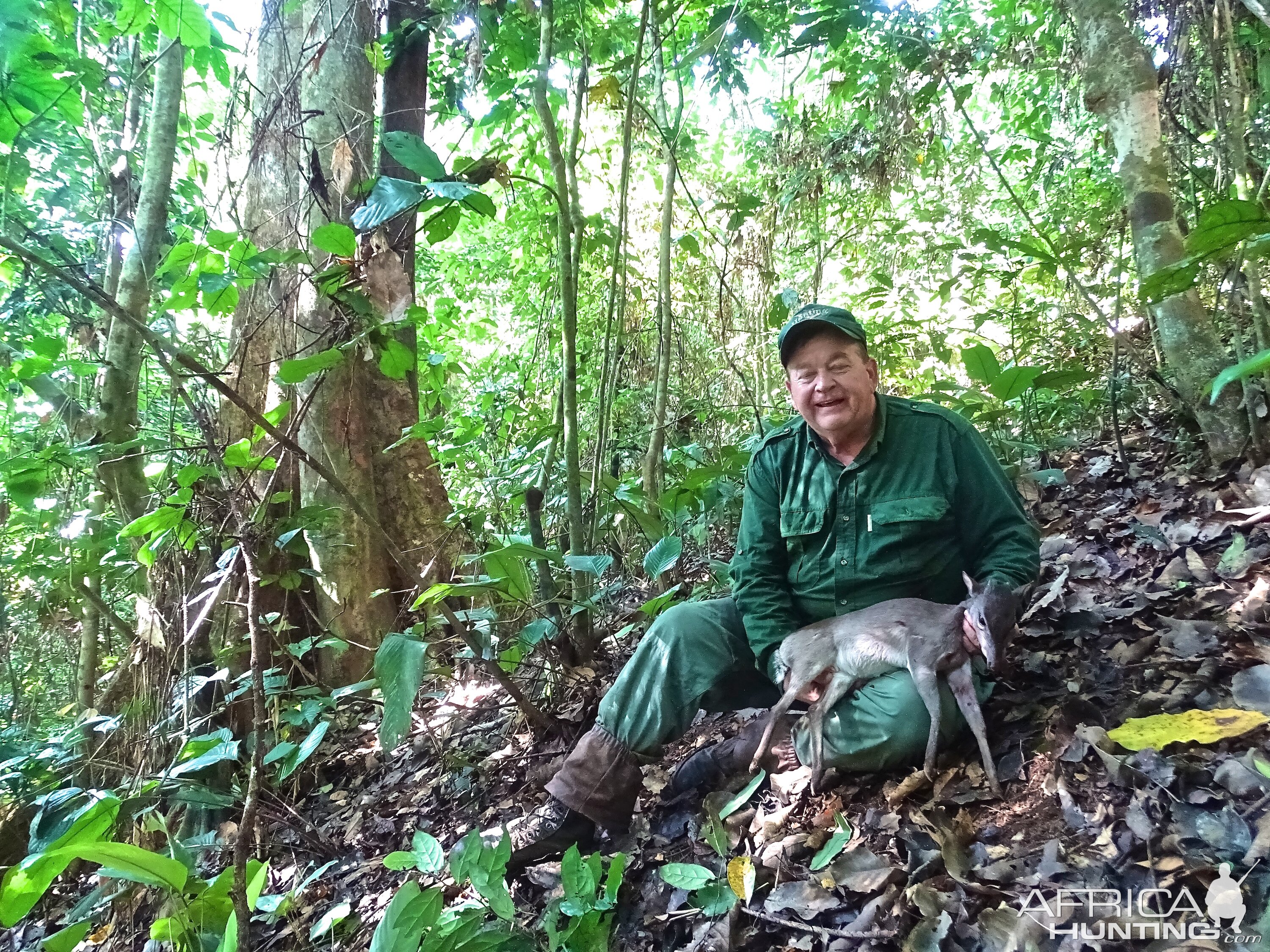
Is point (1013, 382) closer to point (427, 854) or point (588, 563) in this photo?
point (588, 563)

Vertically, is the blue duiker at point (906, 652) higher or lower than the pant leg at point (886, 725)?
higher

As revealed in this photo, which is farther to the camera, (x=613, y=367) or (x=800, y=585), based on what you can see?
(x=613, y=367)

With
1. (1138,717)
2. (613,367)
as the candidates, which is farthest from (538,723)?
(1138,717)

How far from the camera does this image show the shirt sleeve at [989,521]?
241cm

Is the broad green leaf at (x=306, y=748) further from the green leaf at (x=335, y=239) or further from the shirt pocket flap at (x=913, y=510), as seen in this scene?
the shirt pocket flap at (x=913, y=510)

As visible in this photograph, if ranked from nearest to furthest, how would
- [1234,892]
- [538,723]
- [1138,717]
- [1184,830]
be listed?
[1234,892], [1184,830], [1138,717], [538,723]

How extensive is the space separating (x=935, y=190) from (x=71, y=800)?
727 cm

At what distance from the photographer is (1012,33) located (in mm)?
5363

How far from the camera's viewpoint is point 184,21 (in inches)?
101

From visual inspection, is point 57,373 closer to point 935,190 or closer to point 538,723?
point 538,723

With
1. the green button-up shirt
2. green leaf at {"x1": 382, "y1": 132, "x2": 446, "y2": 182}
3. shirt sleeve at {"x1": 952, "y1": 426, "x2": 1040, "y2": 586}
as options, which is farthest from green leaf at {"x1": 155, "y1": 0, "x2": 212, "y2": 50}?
shirt sleeve at {"x1": 952, "y1": 426, "x2": 1040, "y2": 586}

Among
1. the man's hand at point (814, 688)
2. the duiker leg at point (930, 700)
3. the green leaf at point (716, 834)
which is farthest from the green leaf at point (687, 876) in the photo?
the duiker leg at point (930, 700)

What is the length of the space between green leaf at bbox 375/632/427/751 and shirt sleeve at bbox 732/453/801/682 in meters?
1.21

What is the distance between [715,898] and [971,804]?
0.80m
